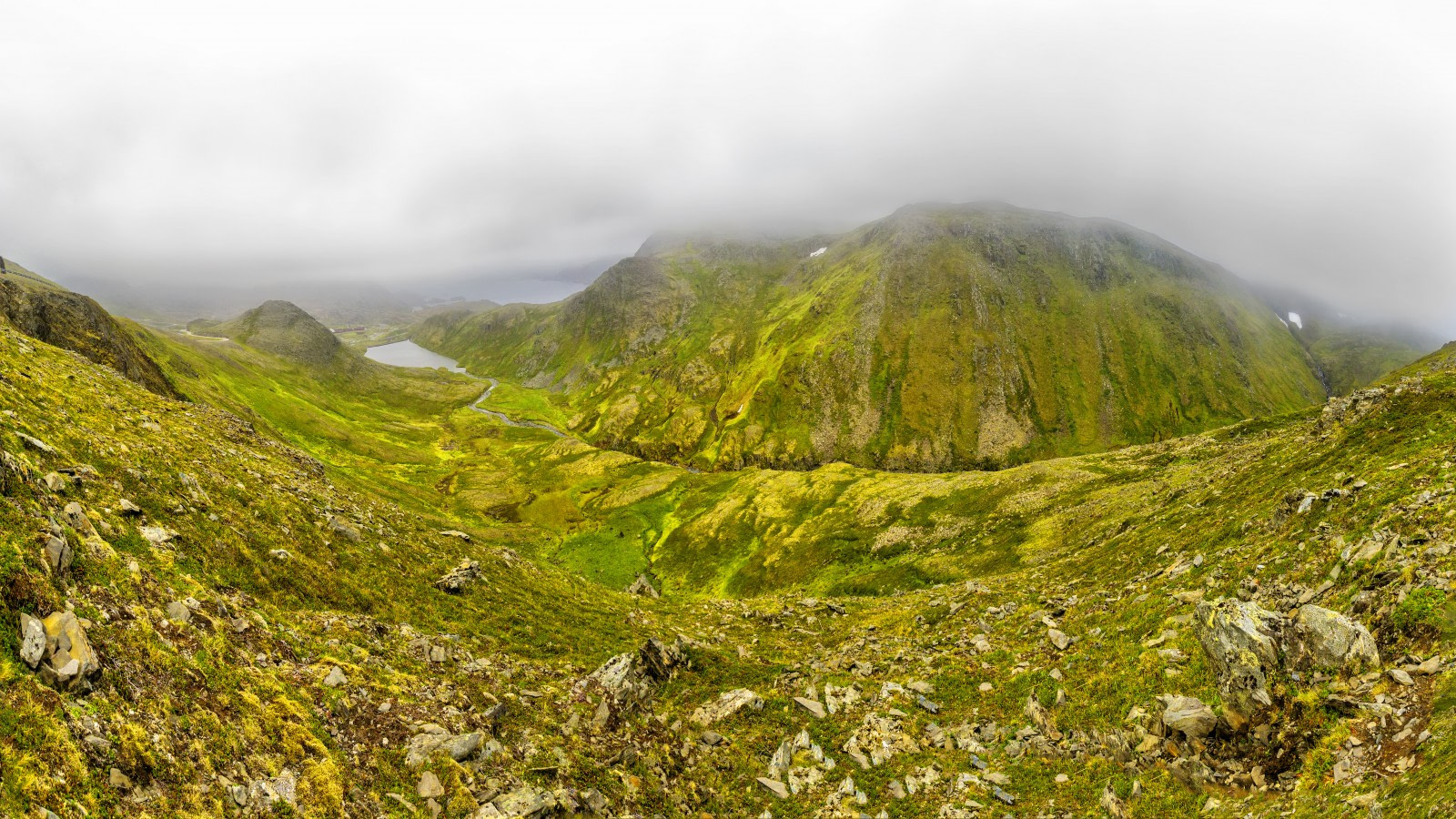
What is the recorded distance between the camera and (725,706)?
26.5 meters

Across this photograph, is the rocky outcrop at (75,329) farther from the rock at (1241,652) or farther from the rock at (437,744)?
the rock at (1241,652)

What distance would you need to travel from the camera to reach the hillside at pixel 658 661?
13062 mm

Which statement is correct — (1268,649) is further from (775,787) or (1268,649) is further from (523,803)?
(523,803)

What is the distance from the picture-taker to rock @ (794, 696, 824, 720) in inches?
1045

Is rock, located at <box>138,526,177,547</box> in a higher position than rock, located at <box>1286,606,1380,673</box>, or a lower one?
higher

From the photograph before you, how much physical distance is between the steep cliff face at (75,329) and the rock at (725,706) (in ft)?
293

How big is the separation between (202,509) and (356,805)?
64.5ft

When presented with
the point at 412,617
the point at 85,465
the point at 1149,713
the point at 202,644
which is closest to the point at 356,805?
the point at 202,644

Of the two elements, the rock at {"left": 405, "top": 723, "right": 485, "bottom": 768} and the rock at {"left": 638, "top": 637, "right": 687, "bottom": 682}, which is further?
the rock at {"left": 638, "top": 637, "right": 687, "bottom": 682}

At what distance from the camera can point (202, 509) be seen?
82.1ft

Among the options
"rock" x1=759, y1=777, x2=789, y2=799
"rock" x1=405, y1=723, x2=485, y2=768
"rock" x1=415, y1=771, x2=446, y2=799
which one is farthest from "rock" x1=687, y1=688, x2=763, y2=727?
"rock" x1=415, y1=771, x2=446, y2=799

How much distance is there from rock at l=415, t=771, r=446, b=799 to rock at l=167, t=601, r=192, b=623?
880 centimetres

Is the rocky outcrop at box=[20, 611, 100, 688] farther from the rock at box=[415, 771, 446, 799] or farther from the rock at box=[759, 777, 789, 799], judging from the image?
the rock at box=[759, 777, 789, 799]

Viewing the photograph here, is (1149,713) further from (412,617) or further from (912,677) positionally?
(412,617)
